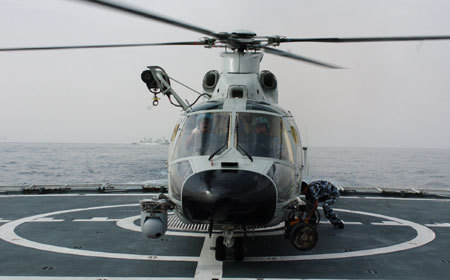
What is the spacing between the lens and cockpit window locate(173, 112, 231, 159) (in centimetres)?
540

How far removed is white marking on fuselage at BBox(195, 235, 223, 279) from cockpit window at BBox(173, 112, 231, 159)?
1635 mm

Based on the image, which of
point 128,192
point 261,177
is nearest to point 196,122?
point 261,177

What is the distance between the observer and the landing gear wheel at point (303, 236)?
509 cm

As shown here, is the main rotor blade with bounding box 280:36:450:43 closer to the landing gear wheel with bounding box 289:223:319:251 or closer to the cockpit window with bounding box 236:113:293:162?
the cockpit window with bounding box 236:113:293:162

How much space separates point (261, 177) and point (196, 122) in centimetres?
155

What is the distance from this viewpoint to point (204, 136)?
5.57 meters

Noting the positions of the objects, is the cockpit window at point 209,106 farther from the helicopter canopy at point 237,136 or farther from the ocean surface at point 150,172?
the ocean surface at point 150,172

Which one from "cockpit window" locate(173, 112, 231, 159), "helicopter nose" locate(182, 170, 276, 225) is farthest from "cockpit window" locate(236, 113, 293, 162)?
"helicopter nose" locate(182, 170, 276, 225)

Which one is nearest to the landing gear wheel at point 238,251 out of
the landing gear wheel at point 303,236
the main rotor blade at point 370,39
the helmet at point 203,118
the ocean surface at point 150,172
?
the landing gear wheel at point 303,236

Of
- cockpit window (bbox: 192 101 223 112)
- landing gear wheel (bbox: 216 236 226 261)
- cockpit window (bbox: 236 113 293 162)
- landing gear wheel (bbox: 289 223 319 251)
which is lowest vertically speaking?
landing gear wheel (bbox: 216 236 226 261)

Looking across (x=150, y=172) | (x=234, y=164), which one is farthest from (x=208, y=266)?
(x=150, y=172)

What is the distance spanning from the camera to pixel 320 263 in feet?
18.3

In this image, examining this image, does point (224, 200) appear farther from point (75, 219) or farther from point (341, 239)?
point (75, 219)

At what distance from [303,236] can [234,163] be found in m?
1.41
